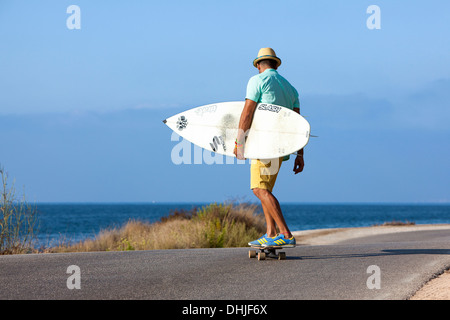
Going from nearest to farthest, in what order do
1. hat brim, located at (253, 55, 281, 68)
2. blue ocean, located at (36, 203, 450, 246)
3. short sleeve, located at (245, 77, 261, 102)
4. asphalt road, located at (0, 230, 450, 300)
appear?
1. asphalt road, located at (0, 230, 450, 300)
2. short sleeve, located at (245, 77, 261, 102)
3. hat brim, located at (253, 55, 281, 68)
4. blue ocean, located at (36, 203, 450, 246)

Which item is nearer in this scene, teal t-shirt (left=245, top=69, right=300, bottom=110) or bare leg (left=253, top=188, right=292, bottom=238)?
bare leg (left=253, top=188, right=292, bottom=238)

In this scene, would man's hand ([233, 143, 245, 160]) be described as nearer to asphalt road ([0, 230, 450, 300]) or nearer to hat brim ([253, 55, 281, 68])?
hat brim ([253, 55, 281, 68])

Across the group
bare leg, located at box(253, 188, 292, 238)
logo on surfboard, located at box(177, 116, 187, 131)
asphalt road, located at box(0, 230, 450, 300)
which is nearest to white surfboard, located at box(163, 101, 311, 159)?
logo on surfboard, located at box(177, 116, 187, 131)

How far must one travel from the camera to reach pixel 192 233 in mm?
12469

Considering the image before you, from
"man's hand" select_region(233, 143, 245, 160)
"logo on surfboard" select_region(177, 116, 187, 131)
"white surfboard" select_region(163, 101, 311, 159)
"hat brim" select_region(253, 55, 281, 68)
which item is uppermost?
"hat brim" select_region(253, 55, 281, 68)

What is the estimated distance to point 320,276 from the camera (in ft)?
19.7

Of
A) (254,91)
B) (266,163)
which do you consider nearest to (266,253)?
(266,163)

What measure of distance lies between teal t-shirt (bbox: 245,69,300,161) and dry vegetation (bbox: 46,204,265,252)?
17.9 feet

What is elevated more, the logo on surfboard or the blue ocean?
the logo on surfboard

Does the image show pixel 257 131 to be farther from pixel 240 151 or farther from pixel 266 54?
pixel 266 54

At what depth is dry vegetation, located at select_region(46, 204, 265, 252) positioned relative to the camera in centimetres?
1212
